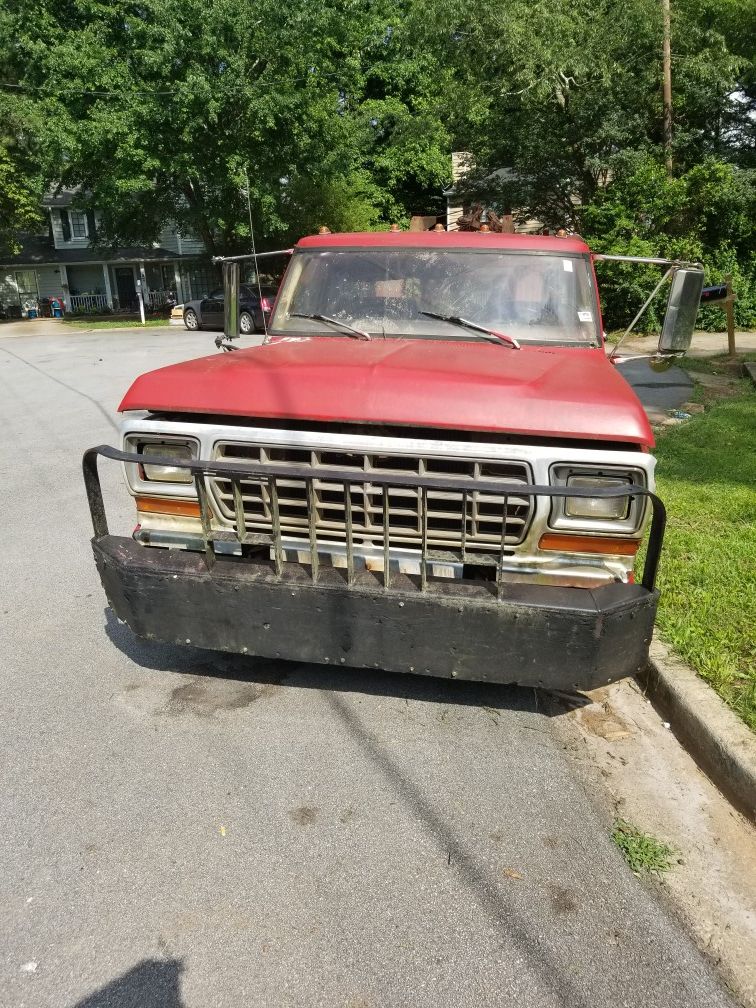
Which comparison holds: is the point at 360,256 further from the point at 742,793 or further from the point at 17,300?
the point at 17,300

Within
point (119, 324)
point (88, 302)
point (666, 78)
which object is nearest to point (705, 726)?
point (666, 78)

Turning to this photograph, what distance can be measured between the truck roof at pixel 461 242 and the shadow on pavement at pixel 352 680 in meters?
2.33

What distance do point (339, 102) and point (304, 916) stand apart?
31.3m

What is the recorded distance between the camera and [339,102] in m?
29.3

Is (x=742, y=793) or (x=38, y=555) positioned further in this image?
(x=38, y=555)

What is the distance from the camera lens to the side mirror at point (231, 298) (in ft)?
15.6

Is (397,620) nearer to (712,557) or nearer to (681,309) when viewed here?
(681,309)

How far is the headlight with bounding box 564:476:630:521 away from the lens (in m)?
2.93

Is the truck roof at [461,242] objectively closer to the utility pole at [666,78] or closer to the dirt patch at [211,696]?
the dirt patch at [211,696]

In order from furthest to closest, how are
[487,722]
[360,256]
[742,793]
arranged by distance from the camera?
[360,256] < [487,722] < [742,793]

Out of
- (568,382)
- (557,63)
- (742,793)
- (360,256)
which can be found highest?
(557,63)

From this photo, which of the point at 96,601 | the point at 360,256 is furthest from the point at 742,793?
the point at 96,601

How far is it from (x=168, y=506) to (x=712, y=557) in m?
3.22

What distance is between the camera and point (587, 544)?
9.98 feet
